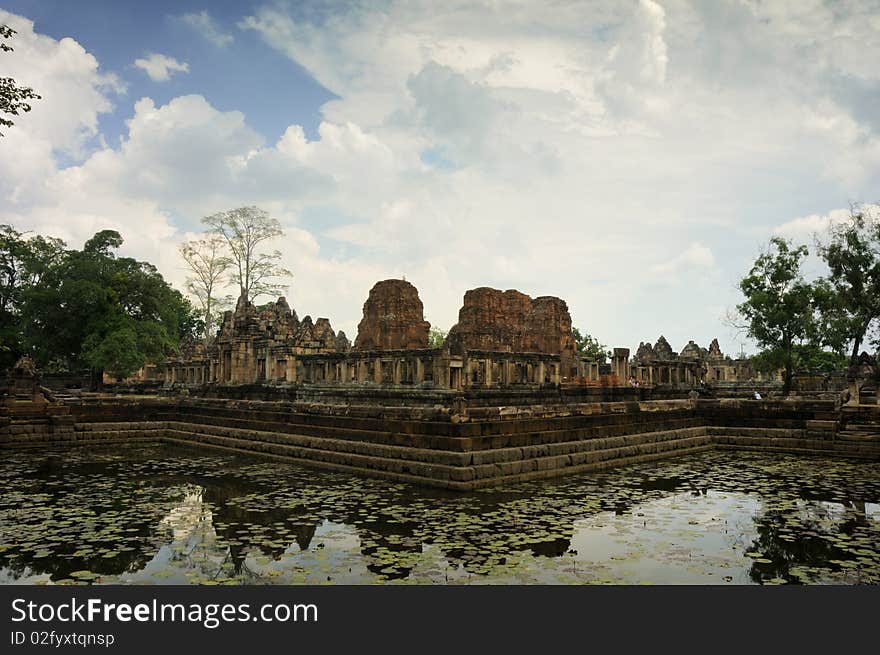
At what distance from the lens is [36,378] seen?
19.1 meters

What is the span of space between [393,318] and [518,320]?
11.7 meters

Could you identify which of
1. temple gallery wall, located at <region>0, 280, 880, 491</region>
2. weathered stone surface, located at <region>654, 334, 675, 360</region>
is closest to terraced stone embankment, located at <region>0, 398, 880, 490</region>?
temple gallery wall, located at <region>0, 280, 880, 491</region>

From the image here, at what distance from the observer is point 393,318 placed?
4316 cm

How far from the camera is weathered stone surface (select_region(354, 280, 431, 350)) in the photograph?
43125 mm

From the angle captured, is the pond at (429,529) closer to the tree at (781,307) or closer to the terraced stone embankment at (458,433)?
the terraced stone embankment at (458,433)

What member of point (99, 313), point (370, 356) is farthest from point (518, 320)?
point (99, 313)

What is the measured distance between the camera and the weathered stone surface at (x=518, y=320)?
1869 inches

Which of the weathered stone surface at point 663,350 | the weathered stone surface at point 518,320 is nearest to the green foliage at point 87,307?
the weathered stone surface at point 518,320

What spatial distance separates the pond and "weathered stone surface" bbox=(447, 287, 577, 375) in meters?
34.8

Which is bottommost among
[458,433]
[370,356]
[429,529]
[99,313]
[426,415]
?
[429,529]

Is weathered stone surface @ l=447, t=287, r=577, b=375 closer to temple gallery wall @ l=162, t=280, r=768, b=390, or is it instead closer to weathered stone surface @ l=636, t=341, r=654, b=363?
temple gallery wall @ l=162, t=280, r=768, b=390

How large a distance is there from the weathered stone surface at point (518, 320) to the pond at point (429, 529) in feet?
114

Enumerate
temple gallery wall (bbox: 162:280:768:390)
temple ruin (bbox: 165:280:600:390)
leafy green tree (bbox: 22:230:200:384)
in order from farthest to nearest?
1. leafy green tree (bbox: 22:230:200:384)
2. temple gallery wall (bbox: 162:280:768:390)
3. temple ruin (bbox: 165:280:600:390)

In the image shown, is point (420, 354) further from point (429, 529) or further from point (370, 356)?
point (429, 529)
